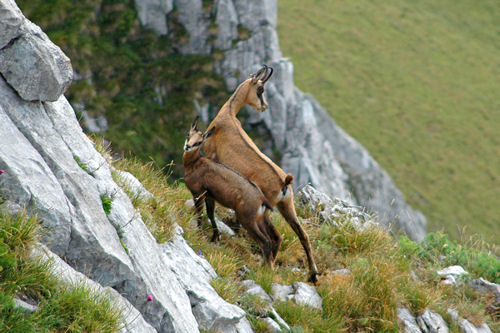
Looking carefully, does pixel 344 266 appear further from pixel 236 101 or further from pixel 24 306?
pixel 24 306

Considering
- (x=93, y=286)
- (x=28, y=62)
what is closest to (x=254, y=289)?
(x=93, y=286)

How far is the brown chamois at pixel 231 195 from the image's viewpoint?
9.39 metres

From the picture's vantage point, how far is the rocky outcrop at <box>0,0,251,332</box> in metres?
5.80

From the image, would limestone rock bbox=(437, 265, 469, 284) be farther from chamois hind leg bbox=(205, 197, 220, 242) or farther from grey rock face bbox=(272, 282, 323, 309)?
chamois hind leg bbox=(205, 197, 220, 242)

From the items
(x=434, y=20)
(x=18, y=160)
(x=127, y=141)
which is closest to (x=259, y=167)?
(x=18, y=160)

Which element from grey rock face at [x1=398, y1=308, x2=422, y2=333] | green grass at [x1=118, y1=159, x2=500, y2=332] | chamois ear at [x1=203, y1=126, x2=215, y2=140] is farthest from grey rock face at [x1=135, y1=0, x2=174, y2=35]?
grey rock face at [x1=398, y1=308, x2=422, y2=333]

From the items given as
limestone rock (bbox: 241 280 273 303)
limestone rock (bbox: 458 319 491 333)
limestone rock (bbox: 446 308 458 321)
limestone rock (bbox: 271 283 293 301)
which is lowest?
limestone rock (bbox: 458 319 491 333)

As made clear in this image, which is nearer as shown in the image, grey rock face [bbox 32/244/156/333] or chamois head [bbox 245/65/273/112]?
grey rock face [bbox 32/244/156/333]

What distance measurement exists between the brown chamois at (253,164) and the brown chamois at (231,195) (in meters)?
0.29

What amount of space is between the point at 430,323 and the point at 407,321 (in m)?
0.54

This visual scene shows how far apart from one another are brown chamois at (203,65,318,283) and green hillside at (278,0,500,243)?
45.7 m

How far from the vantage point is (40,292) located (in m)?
5.27

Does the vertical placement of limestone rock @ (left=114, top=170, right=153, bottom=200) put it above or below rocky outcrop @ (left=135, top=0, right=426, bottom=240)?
above

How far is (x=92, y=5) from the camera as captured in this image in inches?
1737
